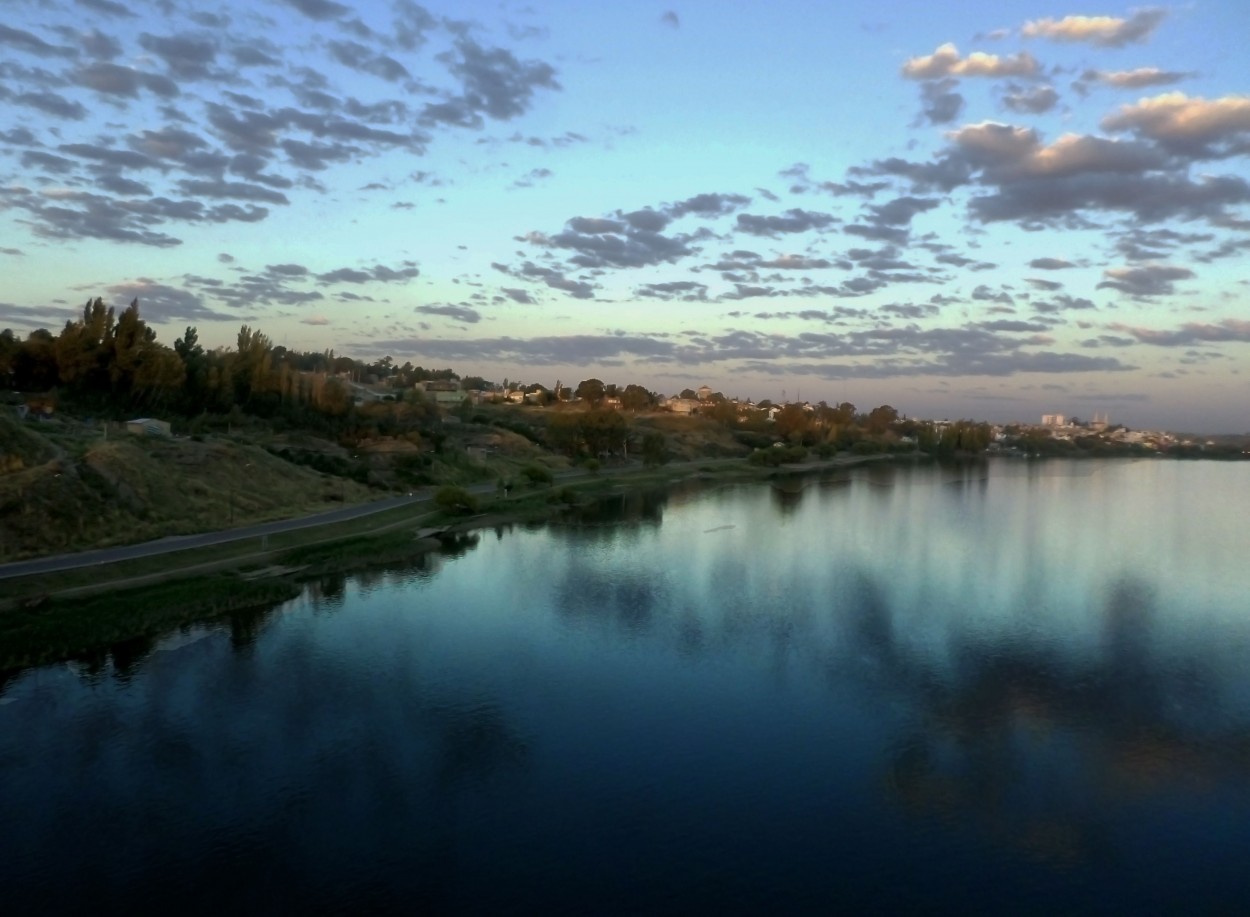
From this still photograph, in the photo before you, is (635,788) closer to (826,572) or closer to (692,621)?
(692,621)

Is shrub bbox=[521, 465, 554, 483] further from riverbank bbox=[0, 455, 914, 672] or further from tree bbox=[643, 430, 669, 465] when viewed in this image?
tree bbox=[643, 430, 669, 465]

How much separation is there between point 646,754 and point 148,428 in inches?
1151

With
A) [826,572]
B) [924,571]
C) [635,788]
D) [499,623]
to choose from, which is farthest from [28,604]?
[924,571]

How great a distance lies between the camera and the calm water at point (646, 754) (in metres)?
9.75

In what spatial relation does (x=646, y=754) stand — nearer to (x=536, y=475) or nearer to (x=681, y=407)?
(x=536, y=475)

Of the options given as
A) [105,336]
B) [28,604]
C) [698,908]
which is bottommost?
[698,908]

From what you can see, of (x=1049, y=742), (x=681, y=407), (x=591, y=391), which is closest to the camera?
(x=1049, y=742)

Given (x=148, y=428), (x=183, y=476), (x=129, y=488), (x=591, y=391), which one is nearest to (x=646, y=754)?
(x=129, y=488)

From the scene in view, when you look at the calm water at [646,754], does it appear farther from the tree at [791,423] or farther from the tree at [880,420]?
the tree at [880,420]

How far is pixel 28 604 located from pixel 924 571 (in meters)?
Result: 21.6

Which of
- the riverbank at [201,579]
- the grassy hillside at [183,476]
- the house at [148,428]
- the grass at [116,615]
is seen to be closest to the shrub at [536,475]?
the grassy hillside at [183,476]

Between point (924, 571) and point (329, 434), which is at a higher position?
point (329, 434)

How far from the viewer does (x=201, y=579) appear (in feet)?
68.9

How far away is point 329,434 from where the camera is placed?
151 feet
